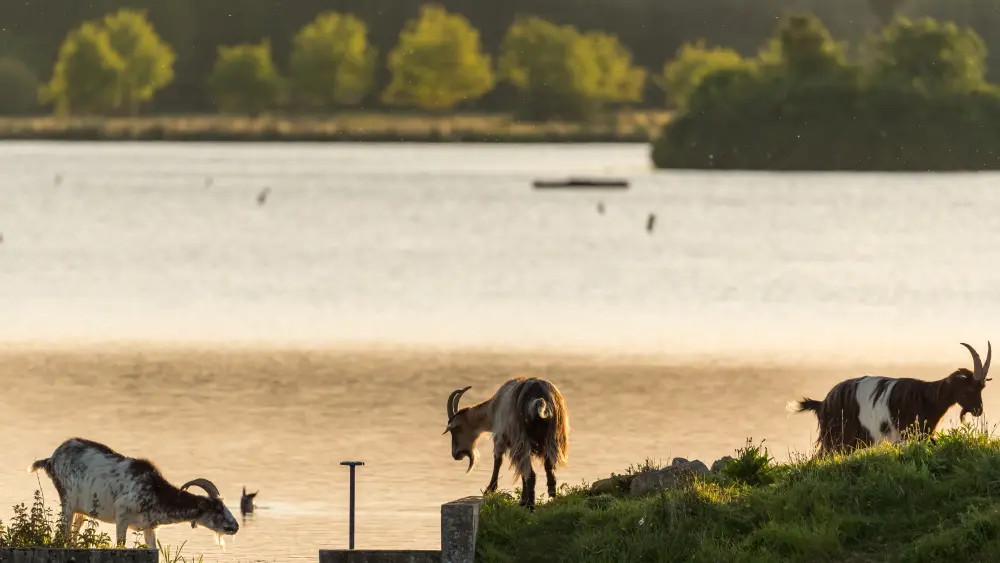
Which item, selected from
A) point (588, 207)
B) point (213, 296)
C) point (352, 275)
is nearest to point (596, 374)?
point (213, 296)

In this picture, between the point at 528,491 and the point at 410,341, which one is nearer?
the point at 528,491

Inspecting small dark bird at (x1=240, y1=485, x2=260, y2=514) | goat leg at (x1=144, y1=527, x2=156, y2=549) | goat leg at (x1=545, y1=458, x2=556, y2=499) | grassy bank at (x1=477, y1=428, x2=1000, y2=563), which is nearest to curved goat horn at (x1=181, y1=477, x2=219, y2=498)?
goat leg at (x1=144, y1=527, x2=156, y2=549)

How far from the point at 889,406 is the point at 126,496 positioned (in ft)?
31.9

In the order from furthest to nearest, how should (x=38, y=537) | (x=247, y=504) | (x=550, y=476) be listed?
(x=247, y=504) → (x=550, y=476) → (x=38, y=537)

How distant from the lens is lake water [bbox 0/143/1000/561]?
115 feet

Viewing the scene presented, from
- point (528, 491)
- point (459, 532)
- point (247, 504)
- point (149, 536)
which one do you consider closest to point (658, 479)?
point (528, 491)

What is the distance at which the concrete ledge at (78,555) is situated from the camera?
19734 mm

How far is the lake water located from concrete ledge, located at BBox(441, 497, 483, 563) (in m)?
5.64

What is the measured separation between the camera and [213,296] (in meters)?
80.9

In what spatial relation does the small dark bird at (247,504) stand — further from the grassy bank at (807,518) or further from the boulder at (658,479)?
the grassy bank at (807,518)

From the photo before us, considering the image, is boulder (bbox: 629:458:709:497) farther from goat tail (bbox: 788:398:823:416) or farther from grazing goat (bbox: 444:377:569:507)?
goat tail (bbox: 788:398:823:416)

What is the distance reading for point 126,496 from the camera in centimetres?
2223

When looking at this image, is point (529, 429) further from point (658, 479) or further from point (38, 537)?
point (38, 537)

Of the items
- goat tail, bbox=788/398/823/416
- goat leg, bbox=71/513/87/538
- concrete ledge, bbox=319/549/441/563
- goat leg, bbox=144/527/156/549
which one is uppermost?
goat tail, bbox=788/398/823/416
